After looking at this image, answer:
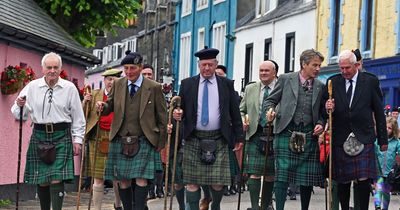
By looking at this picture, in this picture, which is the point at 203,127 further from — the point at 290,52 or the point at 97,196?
the point at 290,52

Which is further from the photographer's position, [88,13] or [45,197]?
[88,13]

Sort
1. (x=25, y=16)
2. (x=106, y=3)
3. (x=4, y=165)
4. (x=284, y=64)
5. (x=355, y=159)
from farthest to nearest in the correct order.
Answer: (x=284, y=64), (x=106, y=3), (x=25, y=16), (x=4, y=165), (x=355, y=159)

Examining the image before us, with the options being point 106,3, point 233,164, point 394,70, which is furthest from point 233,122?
point 394,70

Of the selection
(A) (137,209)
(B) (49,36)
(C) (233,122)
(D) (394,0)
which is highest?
(D) (394,0)

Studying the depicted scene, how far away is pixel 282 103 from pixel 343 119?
788 millimetres

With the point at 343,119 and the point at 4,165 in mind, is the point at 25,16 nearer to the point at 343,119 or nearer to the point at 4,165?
the point at 4,165

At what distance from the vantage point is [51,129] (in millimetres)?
14094

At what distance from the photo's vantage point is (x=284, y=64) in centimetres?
4356

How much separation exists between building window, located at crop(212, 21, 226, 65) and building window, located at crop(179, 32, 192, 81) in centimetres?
A: 423

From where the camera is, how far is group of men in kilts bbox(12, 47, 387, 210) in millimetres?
14102

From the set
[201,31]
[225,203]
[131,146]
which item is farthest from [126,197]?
[201,31]

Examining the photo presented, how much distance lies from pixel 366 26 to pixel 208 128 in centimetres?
2385

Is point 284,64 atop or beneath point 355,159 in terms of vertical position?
atop

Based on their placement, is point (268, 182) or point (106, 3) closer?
point (268, 182)
